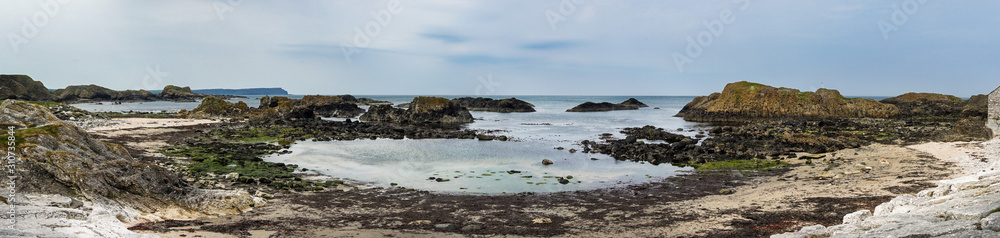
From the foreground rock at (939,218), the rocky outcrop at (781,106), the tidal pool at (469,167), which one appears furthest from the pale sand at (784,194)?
the rocky outcrop at (781,106)

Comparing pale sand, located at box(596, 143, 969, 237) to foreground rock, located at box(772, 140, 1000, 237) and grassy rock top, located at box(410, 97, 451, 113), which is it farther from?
grassy rock top, located at box(410, 97, 451, 113)

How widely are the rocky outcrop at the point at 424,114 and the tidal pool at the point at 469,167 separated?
2584 cm

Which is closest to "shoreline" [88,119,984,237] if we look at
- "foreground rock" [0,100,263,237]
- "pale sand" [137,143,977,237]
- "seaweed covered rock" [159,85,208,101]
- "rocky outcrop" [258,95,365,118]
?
"pale sand" [137,143,977,237]

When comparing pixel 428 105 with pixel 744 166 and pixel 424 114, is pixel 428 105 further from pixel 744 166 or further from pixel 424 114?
pixel 744 166

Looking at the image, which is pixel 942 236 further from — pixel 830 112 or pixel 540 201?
pixel 830 112

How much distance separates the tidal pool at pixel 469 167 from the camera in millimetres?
20094

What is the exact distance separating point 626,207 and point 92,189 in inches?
528

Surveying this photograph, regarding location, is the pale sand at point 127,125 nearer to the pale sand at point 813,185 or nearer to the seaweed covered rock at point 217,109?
the seaweed covered rock at point 217,109

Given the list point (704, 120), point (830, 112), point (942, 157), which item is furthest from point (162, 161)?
point (830, 112)

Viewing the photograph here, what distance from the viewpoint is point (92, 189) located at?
11508 millimetres

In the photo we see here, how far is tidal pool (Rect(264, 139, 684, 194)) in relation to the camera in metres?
20.1

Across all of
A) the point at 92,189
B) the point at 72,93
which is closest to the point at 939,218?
the point at 92,189

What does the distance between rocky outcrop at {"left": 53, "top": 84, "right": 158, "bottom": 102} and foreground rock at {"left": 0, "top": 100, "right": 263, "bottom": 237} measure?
125 metres

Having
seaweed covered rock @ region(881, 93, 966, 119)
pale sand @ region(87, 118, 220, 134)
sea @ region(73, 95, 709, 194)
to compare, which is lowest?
sea @ region(73, 95, 709, 194)
